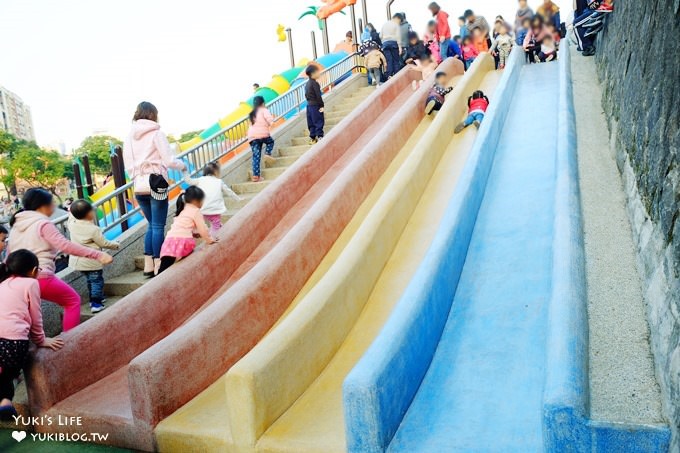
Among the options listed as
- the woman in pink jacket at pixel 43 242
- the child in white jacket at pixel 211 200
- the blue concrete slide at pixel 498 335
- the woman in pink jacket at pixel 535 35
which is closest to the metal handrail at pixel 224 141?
the child in white jacket at pixel 211 200

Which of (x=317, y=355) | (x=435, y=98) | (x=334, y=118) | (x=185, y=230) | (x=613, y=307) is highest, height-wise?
(x=435, y=98)

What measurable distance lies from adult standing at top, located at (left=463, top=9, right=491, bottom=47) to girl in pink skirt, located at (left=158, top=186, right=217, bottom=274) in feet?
33.7

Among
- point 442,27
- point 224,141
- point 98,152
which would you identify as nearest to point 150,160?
point 224,141

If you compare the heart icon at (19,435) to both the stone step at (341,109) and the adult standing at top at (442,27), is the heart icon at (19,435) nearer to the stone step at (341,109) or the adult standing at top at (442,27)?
the stone step at (341,109)

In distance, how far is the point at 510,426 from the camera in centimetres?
317

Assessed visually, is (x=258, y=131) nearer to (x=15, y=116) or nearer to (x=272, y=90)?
(x=272, y=90)

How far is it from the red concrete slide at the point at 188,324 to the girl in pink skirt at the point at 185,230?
0.15 meters

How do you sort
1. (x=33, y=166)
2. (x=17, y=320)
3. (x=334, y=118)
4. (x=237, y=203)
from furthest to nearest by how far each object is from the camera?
(x=33, y=166) < (x=334, y=118) < (x=237, y=203) < (x=17, y=320)

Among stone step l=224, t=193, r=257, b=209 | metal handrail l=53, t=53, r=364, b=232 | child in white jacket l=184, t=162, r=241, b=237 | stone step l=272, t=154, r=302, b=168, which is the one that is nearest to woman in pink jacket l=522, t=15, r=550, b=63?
metal handrail l=53, t=53, r=364, b=232

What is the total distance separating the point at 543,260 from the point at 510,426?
201 cm

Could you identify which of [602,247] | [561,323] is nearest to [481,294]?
[602,247]

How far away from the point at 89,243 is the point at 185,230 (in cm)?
100

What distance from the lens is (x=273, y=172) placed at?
369 inches

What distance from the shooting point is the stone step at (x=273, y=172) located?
9.29 meters
